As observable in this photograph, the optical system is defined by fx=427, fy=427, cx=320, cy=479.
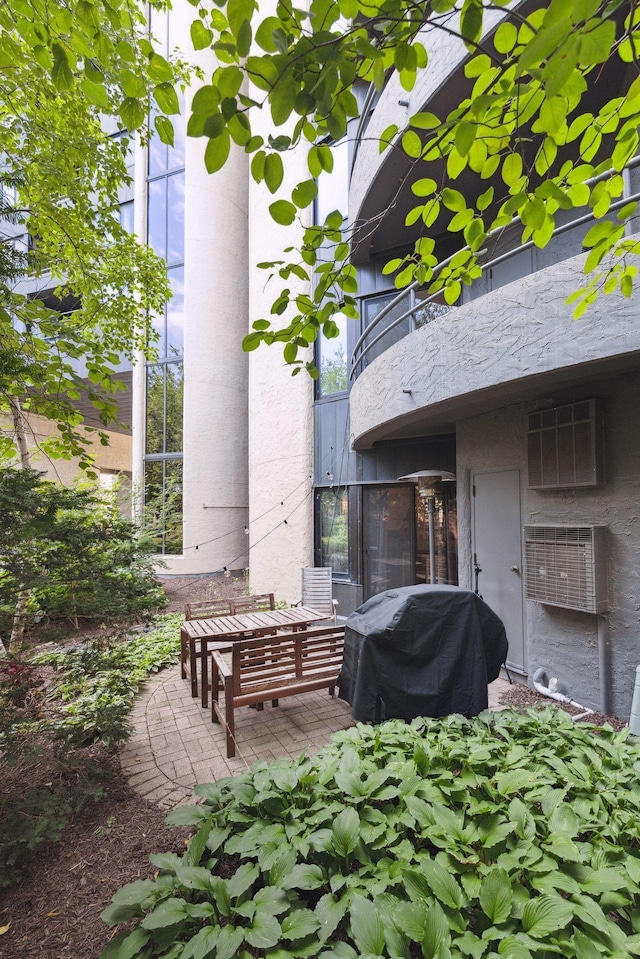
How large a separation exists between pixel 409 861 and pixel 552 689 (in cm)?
354

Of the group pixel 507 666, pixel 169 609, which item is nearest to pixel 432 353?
pixel 507 666

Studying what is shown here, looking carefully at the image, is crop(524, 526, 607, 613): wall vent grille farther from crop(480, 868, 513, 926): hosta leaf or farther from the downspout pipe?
crop(480, 868, 513, 926): hosta leaf

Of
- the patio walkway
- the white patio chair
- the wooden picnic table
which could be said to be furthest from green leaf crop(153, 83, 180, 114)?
the white patio chair

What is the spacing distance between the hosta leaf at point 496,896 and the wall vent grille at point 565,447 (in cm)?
358

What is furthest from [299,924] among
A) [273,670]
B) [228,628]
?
[228,628]

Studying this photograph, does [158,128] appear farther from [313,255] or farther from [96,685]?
[96,685]

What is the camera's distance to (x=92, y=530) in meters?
3.15

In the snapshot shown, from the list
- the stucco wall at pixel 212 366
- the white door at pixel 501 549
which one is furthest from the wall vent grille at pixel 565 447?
the stucco wall at pixel 212 366

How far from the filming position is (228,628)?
4.98m

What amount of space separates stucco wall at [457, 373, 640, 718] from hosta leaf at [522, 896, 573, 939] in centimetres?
321

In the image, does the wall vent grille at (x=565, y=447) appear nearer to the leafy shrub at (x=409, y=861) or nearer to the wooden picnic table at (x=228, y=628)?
the leafy shrub at (x=409, y=861)

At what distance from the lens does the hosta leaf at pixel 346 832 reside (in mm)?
1943

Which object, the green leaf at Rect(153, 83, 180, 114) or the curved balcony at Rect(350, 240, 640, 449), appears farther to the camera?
the curved balcony at Rect(350, 240, 640, 449)

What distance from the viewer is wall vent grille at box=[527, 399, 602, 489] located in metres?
4.23
